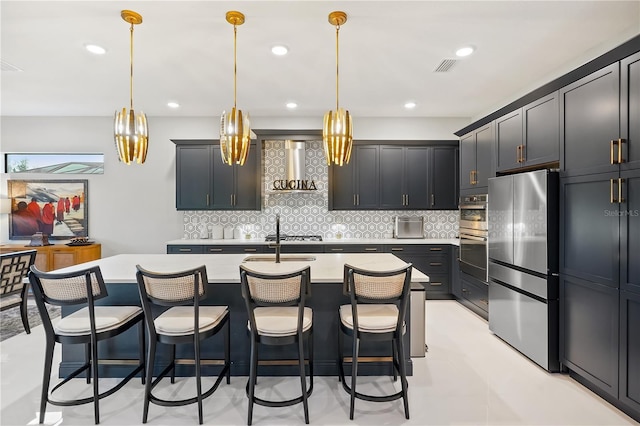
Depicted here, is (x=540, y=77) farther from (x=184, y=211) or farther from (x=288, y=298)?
(x=184, y=211)

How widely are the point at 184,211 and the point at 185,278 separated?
3633 millimetres

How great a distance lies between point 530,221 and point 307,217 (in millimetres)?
3371

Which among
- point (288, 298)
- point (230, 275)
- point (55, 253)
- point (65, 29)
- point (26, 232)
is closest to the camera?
point (288, 298)

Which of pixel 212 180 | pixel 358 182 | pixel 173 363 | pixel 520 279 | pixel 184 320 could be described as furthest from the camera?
pixel 358 182

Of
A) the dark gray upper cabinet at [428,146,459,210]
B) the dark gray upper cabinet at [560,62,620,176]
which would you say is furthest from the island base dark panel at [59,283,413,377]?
the dark gray upper cabinet at [428,146,459,210]

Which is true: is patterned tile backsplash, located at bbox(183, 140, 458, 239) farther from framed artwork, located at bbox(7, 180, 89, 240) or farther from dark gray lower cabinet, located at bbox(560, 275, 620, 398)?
dark gray lower cabinet, located at bbox(560, 275, 620, 398)

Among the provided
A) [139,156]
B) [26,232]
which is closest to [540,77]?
[139,156]

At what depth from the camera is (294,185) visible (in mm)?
5180

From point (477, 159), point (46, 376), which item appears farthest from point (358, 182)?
point (46, 376)

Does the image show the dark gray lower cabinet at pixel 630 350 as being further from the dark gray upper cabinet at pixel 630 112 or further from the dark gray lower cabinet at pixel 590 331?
the dark gray upper cabinet at pixel 630 112

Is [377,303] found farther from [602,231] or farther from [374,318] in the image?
[602,231]

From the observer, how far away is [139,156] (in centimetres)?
256

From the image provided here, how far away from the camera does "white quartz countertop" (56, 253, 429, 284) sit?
7.99 ft

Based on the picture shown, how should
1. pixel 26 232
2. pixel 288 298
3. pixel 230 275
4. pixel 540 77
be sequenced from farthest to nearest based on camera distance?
pixel 26 232, pixel 540 77, pixel 230 275, pixel 288 298
